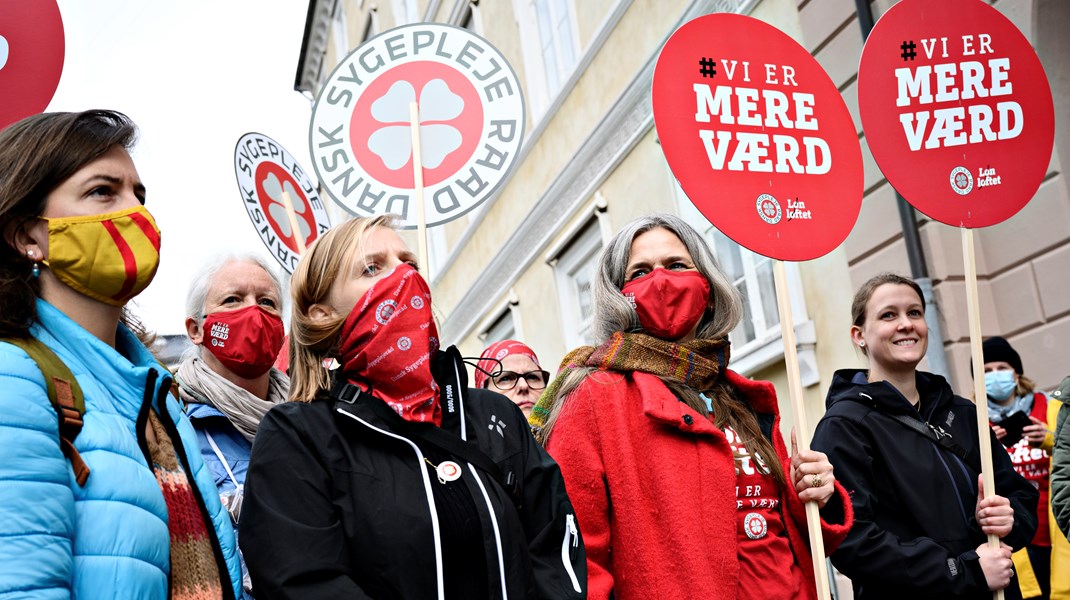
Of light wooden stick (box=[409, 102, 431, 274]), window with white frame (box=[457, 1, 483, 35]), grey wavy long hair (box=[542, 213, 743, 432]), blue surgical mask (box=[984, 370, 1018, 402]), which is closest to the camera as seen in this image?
grey wavy long hair (box=[542, 213, 743, 432])

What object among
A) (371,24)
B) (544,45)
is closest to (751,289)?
(544,45)

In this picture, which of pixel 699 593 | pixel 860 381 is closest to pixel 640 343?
pixel 699 593

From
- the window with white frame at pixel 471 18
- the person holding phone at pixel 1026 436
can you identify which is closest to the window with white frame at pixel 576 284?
the window with white frame at pixel 471 18

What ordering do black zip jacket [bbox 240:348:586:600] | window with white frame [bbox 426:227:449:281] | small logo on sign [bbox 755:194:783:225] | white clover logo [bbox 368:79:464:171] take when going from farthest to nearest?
window with white frame [bbox 426:227:449:281], white clover logo [bbox 368:79:464:171], small logo on sign [bbox 755:194:783:225], black zip jacket [bbox 240:348:586:600]

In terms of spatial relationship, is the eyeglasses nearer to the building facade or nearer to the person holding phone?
the building facade

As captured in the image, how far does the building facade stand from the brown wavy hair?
3.62ft

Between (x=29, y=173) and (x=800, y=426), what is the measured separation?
2.26 m

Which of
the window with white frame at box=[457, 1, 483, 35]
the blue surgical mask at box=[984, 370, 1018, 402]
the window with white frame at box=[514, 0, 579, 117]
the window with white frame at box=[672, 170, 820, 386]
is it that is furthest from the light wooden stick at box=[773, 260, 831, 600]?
the window with white frame at box=[457, 1, 483, 35]

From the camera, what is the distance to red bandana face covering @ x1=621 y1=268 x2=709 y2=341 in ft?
12.1

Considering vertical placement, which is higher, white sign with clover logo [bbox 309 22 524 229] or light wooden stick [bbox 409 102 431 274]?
white sign with clover logo [bbox 309 22 524 229]

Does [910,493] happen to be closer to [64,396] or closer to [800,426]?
[800,426]

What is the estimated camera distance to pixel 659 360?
12.1 ft

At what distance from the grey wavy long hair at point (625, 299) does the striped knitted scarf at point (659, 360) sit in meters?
0.05

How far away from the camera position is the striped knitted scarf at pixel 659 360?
3.67 metres
